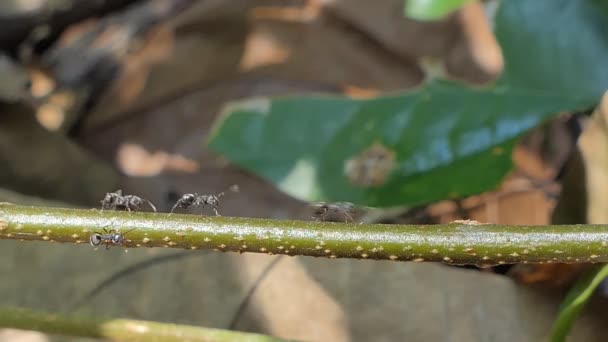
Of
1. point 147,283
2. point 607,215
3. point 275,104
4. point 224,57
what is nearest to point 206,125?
point 224,57

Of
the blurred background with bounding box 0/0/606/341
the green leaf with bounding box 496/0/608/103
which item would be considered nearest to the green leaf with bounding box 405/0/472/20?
the green leaf with bounding box 496/0/608/103

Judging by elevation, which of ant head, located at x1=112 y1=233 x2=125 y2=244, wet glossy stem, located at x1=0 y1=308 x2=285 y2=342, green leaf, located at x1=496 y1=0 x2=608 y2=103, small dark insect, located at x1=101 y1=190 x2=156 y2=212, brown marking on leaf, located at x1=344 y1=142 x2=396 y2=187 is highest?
green leaf, located at x1=496 y1=0 x2=608 y2=103

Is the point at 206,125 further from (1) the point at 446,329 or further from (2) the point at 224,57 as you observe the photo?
(1) the point at 446,329

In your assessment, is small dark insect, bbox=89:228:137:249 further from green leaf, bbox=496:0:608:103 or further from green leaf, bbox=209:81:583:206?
green leaf, bbox=496:0:608:103

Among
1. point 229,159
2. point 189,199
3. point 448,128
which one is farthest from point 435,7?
point 189,199

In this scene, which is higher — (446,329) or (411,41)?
(411,41)

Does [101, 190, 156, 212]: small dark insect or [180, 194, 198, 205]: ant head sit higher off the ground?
[180, 194, 198, 205]: ant head
